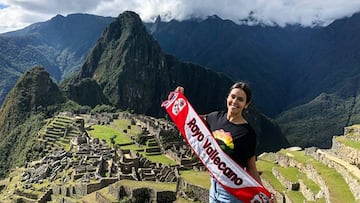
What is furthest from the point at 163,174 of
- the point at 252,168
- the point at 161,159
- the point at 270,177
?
the point at 252,168

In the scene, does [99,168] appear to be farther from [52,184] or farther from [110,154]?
[110,154]

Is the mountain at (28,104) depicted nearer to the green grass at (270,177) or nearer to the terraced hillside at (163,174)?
the terraced hillside at (163,174)

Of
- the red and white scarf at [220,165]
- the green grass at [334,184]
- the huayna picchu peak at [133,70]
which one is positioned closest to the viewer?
the red and white scarf at [220,165]

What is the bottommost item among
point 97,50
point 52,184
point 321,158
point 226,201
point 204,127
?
point 52,184

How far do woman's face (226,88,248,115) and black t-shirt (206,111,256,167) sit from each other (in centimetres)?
20

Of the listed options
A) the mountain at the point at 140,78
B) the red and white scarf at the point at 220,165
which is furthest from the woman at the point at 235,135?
the mountain at the point at 140,78

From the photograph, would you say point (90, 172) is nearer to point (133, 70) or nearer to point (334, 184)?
point (334, 184)

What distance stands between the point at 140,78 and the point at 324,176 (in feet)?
411

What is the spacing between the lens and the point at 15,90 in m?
103

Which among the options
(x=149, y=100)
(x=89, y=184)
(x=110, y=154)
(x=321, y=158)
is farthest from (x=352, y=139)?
(x=149, y=100)

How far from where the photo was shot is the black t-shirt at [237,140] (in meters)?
6.22

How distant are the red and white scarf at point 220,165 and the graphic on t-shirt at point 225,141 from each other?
0.06 meters

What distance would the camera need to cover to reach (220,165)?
6.23m

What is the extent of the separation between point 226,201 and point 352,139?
19392mm
